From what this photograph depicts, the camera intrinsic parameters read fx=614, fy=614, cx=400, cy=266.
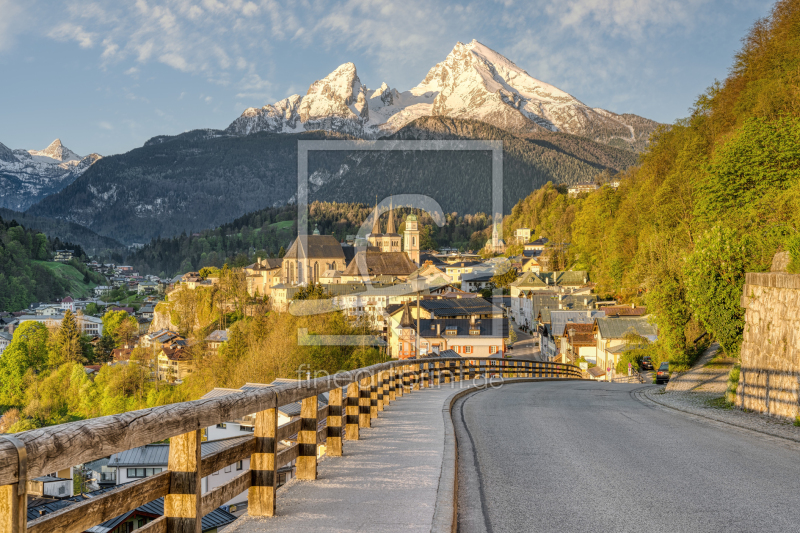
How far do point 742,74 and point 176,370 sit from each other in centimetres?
8900

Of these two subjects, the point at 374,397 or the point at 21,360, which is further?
the point at 21,360

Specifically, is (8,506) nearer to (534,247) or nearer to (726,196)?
(726,196)

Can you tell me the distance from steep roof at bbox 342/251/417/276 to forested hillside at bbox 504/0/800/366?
101 metres

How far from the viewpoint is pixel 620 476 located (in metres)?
6.93

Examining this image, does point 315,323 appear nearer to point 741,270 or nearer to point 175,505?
point 741,270

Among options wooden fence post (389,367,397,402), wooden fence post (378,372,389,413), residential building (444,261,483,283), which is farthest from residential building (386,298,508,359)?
residential building (444,261,483,283)

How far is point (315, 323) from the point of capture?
84875 millimetres

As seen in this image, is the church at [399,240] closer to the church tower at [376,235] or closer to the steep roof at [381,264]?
the church tower at [376,235]

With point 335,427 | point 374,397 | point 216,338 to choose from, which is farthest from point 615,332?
point 216,338

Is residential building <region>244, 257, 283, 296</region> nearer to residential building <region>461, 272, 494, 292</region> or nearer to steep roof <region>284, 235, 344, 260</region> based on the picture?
steep roof <region>284, 235, 344, 260</region>

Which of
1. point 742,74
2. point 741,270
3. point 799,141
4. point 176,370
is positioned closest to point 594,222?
point 742,74

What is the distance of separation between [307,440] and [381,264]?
495ft

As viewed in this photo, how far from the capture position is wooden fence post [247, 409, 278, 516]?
455 cm

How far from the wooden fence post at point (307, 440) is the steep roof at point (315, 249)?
486 feet
